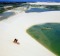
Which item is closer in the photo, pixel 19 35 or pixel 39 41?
pixel 39 41

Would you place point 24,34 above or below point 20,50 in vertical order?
below

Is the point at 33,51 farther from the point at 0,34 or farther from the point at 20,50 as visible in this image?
the point at 0,34

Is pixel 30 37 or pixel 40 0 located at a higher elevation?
pixel 30 37

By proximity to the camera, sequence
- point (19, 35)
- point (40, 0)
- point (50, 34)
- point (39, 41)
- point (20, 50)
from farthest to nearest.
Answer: point (40, 0) → point (50, 34) → point (19, 35) → point (39, 41) → point (20, 50)

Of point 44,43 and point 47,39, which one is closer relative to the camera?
point 44,43

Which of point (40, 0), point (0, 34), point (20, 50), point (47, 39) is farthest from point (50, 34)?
point (40, 0)

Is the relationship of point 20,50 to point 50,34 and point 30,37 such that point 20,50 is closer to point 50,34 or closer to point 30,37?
point 30,37

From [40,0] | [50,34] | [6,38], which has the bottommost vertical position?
[40,0]

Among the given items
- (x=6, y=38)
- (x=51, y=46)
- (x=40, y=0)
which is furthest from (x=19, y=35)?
(x=40, y=0)

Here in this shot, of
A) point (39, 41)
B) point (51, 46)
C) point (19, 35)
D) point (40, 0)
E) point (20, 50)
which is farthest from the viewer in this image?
point (40, 0)

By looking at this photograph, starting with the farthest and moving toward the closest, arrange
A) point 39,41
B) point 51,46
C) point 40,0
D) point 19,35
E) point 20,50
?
point 40,0, point 19,35, point 39,41, point 51,46, point 20,50
